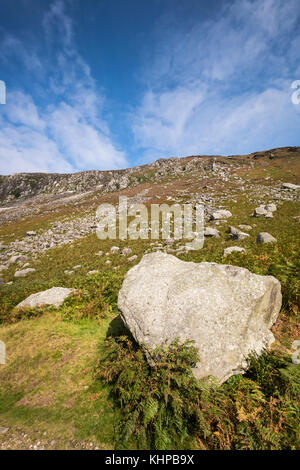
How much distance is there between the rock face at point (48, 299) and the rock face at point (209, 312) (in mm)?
4981

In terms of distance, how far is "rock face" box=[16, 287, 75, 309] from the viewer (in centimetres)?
930

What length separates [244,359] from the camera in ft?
15.7

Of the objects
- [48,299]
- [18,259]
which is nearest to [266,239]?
[48,299]

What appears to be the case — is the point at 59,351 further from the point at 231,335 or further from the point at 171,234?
the point at 171,234

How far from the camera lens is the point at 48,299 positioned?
9.49m

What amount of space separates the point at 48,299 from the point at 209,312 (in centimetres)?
830

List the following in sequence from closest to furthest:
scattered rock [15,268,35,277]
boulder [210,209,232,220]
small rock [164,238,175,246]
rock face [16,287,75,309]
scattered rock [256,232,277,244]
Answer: rock face [16,287,75,309] → scattered rock [256,232,277,244] → scattered rock [15,268,35,277] → small rock [164,238,175,246] → boulder [210,209,232,220]

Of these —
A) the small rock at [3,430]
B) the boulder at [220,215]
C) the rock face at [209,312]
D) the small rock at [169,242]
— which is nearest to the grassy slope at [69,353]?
the small rock at [3,430]

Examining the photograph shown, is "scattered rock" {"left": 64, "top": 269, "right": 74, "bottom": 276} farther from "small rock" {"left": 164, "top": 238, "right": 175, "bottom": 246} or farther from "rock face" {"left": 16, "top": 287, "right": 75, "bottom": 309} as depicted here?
"small rock" {"left": 164, "top": 238, "right": 175, "bottom": 246}

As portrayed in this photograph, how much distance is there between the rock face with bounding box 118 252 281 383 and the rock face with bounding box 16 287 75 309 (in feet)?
16.3

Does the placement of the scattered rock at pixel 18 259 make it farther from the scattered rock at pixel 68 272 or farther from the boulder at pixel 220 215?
the boulder at pixel 220 215

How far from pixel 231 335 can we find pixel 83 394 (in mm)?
4377

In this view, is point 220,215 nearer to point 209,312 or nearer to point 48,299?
point 209,312

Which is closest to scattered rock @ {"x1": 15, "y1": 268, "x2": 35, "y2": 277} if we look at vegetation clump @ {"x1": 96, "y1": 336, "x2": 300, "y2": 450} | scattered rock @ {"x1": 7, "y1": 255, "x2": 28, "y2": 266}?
scattered rock @ {"x1": 7, "y1": 255, "x2": 28, "y2": 266}
